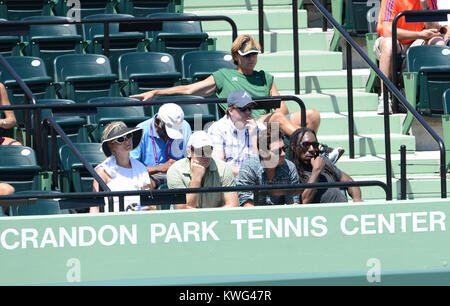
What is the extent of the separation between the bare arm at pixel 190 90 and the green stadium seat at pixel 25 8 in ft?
9.06

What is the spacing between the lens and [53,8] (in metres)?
10.8

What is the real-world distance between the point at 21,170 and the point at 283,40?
11.7 ft

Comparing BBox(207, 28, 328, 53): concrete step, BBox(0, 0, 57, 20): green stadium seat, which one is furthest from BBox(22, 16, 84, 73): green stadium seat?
BBox(207, 28, 328, 53): concrete step

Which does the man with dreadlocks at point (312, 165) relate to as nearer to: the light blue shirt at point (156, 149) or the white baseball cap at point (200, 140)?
the white baseball cap at point (200, 140)

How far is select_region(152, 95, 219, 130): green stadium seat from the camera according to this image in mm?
8312

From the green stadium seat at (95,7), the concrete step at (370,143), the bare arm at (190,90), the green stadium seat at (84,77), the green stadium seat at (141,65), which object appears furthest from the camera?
the green stadium seat at (95,7)

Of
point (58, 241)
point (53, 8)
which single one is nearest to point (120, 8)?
point (53, 8)

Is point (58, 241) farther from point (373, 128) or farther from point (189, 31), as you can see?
point (189, 31)

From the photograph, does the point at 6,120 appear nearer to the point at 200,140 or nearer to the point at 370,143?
the point at 200,140

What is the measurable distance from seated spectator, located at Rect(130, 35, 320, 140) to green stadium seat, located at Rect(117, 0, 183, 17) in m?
2.58

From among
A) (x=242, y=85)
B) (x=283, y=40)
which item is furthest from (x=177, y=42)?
(x=242, y=85)

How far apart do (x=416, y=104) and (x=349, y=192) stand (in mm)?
1976

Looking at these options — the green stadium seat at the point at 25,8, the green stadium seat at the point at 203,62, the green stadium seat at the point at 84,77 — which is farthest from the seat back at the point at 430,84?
the green stadium seat at the point at 25,8

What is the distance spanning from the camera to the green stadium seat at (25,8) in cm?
1049
